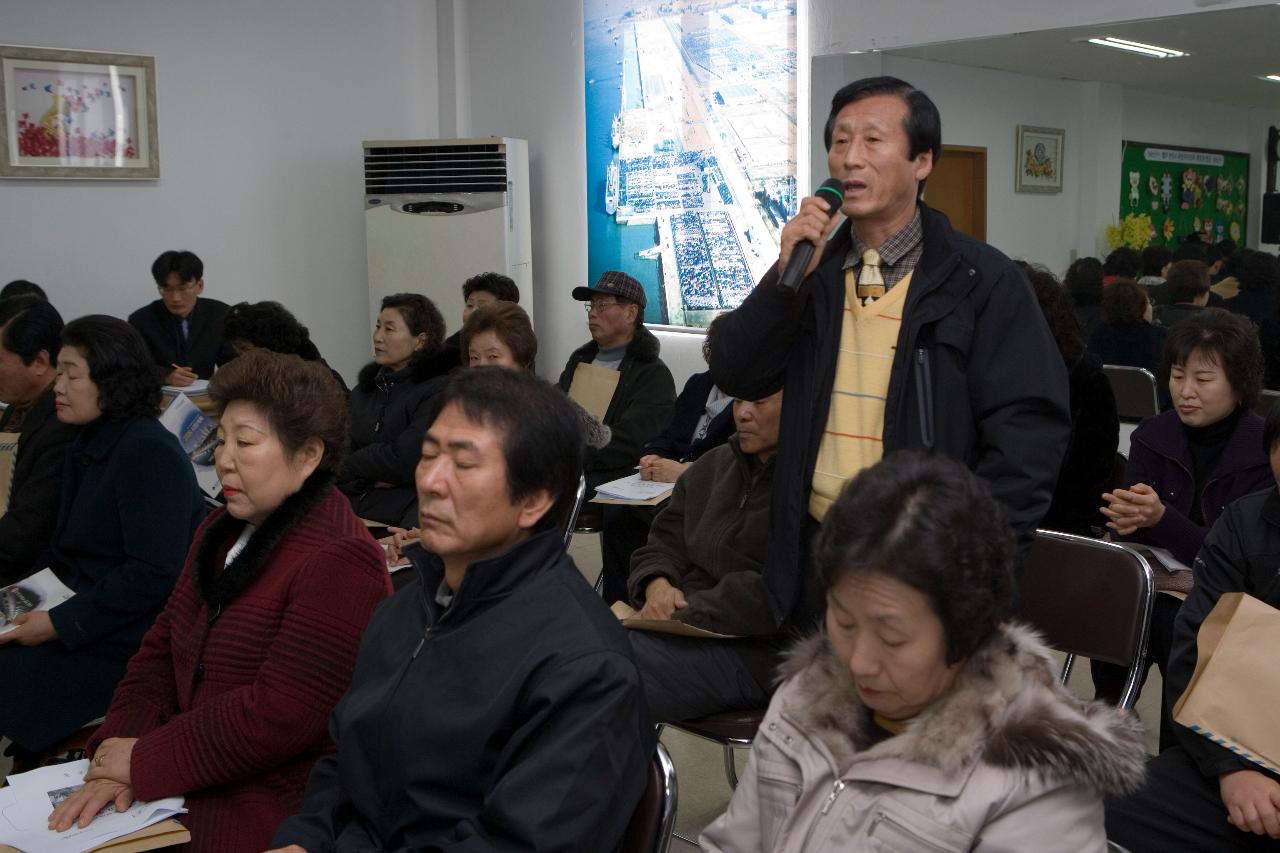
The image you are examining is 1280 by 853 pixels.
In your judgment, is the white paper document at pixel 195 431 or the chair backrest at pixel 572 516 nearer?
the chair backrest at pixel 572 516

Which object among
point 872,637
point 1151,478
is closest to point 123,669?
point 872,637

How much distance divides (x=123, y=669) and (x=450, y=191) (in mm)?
4519

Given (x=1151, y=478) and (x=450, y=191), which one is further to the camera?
(x=450, y=191)

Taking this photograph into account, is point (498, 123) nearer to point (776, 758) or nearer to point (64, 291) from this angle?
point (64, 291)

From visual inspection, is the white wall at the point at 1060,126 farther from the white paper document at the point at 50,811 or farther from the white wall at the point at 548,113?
the white paper document at the point at 50,811

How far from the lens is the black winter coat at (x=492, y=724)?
135cm

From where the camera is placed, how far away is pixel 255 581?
190 centimetres

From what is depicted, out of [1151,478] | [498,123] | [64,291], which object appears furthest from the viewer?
[498,123]

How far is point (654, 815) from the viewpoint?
55.9 inches

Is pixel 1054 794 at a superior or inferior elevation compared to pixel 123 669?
superior

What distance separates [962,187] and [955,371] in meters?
2.93

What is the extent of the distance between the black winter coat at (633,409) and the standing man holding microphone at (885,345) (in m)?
2.05

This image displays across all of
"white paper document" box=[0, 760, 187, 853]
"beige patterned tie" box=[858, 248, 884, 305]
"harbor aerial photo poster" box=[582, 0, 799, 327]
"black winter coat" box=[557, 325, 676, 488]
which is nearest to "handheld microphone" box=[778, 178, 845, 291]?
"beige patterned tie" box=[858, 248, 884, 305]

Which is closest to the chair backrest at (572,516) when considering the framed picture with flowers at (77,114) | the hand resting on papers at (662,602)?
the hand resting on papers at (662,602)
